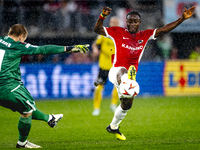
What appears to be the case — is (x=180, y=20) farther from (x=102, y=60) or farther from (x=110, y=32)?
(x=102, y=60)

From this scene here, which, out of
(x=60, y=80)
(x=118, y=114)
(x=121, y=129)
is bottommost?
(x=60, y=80)

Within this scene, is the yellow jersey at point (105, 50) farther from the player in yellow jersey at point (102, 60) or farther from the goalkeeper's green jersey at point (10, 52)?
the goalkeeper's green jersey at point (10, 52)

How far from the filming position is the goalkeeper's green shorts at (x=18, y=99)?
15.5 feet

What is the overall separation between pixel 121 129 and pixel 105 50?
107 inches

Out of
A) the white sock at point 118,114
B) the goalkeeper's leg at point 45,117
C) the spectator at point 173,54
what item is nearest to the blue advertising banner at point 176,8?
the spectator at point 173,54

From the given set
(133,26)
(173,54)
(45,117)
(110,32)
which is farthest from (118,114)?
(173,54)

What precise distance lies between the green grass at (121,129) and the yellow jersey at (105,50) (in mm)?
1241

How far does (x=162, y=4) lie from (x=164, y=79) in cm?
620

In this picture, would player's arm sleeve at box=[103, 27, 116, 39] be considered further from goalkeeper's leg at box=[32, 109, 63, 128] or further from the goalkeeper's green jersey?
goalkeeper's leg at box=[32, 109, 63, 128]

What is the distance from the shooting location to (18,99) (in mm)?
4754

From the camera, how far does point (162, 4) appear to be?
704 inches

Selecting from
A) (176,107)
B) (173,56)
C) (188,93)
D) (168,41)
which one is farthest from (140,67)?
(168,41)

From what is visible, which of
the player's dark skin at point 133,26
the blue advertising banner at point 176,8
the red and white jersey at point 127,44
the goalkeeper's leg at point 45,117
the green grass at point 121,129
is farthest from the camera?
the blue advertising banner at point 176,8

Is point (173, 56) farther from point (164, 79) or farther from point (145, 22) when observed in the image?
point (164, 79)
